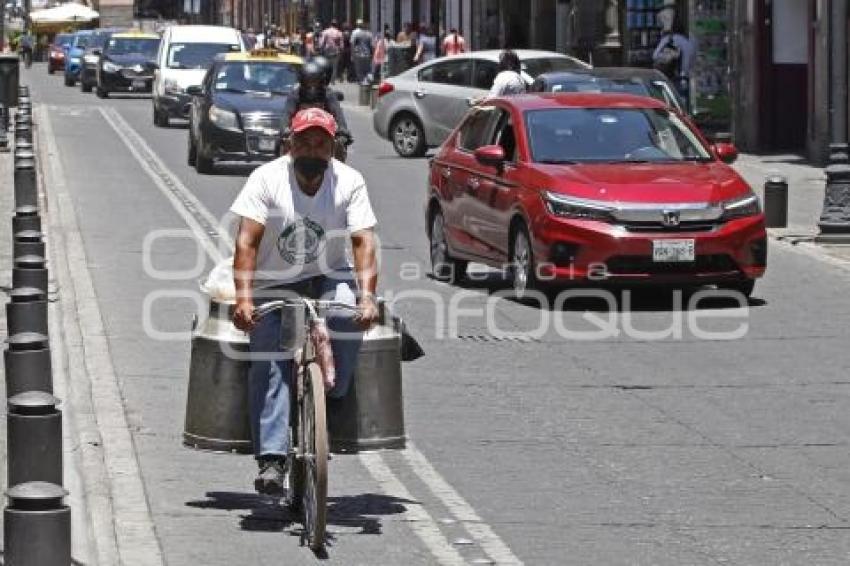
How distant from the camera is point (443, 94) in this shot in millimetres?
34906

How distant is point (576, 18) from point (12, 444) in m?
42.0

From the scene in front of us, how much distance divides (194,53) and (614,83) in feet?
66.9

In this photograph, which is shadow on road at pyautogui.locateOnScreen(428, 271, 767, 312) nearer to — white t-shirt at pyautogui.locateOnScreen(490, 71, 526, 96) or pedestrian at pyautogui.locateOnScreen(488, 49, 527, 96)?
pedestrian at pyautogui.locateOnScreen(488, 49, 527, 96)

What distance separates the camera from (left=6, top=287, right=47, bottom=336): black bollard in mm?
10961

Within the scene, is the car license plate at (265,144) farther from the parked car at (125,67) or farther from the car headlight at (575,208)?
the parked car at (125,67)

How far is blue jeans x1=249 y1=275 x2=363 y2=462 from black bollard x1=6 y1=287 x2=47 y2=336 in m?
2.00

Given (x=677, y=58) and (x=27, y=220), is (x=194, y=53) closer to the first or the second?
(x=677, y=58)

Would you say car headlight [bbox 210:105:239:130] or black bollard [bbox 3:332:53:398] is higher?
car headlight [bbox 210:105:239:130]

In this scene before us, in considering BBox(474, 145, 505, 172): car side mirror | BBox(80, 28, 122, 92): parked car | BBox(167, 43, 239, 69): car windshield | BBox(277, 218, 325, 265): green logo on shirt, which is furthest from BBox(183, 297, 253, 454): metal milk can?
BBox(80, 28, 122, 92): parked car

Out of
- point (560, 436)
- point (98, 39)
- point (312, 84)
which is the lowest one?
point (560, 436)

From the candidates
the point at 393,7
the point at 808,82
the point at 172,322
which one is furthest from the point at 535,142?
the point at 393,7

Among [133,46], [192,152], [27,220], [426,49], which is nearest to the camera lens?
[27,220]

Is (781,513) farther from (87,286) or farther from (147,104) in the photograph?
(147,104)

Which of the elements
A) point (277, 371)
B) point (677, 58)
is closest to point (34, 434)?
point (277, 371)
